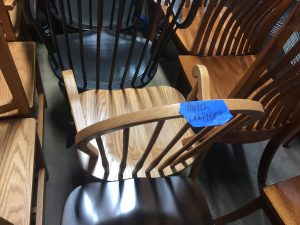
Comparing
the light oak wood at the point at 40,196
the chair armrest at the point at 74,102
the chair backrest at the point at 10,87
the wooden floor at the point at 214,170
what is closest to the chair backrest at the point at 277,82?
the wooden floor at the point at 214,170

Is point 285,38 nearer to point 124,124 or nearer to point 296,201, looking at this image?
point 296,201

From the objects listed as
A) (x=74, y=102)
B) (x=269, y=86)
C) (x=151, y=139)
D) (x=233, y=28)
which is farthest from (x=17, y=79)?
(x=233, y=28)

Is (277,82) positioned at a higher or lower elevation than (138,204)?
higher

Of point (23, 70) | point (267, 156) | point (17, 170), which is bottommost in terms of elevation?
point (267, 156)

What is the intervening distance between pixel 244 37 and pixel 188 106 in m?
0.96

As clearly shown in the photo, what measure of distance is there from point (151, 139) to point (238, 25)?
83cm

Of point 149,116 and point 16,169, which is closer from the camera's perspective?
point 149,116

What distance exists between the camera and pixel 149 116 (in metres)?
0.53

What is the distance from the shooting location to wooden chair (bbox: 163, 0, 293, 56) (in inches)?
47.6

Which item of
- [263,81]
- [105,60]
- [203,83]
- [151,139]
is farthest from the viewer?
[105,60]

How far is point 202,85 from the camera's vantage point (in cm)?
79

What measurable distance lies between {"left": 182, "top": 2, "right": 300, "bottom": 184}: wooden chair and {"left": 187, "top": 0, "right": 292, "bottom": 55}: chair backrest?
153 mm

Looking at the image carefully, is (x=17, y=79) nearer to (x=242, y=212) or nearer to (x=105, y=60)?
(x=105, y=60)

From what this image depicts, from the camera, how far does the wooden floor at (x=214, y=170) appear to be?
1.31 m
